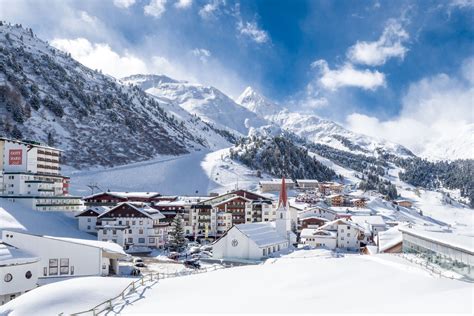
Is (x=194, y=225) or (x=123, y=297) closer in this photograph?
(x=123, y=297)

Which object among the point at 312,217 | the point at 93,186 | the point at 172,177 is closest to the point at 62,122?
the point at 172,177

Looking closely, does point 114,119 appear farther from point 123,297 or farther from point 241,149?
point 123,297

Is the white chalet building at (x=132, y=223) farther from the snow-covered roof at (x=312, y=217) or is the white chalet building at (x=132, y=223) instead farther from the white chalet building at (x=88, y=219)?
the snow-covered roof at (x=312, y=217)

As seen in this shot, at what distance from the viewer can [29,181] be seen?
7900cm

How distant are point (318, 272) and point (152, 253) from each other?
46.5 m

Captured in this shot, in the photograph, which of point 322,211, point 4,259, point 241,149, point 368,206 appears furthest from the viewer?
point 241,149

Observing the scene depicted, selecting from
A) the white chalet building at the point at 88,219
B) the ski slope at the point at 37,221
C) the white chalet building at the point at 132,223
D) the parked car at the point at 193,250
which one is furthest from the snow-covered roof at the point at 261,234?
the white chalet building at the point at 88,219

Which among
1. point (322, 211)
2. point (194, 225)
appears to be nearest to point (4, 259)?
point (194, 225)

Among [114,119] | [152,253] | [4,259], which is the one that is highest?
[114,119]

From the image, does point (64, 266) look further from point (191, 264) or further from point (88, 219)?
point (88, 219)

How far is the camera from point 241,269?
29.1 metres

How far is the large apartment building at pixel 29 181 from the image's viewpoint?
2879 inches

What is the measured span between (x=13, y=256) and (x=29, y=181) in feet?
151

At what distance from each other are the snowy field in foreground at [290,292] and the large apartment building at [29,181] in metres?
53.4
